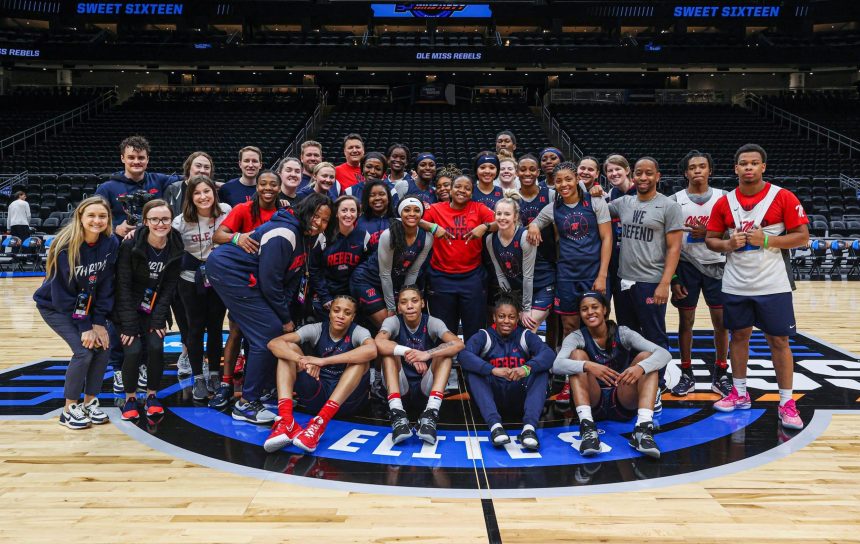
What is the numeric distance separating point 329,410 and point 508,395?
3.47 ft

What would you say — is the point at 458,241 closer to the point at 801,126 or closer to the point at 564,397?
the point at 564,397

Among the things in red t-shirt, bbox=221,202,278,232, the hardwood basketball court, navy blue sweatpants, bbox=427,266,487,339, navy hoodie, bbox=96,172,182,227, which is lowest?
the hardwood basketball court

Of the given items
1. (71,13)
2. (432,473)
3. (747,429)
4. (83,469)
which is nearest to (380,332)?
(432,473)

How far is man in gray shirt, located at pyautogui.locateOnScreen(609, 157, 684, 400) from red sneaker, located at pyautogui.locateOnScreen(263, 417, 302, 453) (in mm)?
2276

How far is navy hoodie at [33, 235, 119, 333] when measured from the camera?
11.3ft

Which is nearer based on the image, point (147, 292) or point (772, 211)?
point (772, 211)

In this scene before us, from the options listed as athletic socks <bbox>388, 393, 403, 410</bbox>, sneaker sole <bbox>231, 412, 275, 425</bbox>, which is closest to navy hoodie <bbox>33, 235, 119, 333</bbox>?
sneaker sole <bbox>231, 412, 275, 425</bbox>

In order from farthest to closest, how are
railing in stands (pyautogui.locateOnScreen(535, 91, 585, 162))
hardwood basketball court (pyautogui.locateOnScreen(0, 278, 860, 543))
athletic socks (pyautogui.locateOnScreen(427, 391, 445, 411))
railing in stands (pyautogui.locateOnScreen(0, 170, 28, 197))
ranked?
railing in stands (pyautogui.locateOnScreen(535, 91, 585, 162)), railing in stands (pyautogui.locateOnScreen(0, 170, 28, 197)), athletic socks (pyautogui.locateOnScreen(427, 391, 445, 411)), hardwood basketball court (pyautogui.locateOnScreen(0, 278, 860, 543))

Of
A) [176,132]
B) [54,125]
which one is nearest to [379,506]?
[176,132]

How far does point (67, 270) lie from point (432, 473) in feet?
7.65

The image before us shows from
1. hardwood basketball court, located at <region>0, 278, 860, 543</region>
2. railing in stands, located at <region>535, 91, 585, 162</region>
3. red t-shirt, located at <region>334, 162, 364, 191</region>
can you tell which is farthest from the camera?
railing in stands, located at <region>535, 91, 585, 162</region>

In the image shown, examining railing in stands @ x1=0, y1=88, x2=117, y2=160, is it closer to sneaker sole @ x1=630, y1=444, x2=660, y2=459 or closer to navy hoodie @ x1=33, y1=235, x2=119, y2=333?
navy hoodie @ x1=33, y1=235, x2=119, y2=333

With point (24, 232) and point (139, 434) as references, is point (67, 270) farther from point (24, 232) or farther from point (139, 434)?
point (24, 232)

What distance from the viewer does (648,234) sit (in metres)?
3.91
